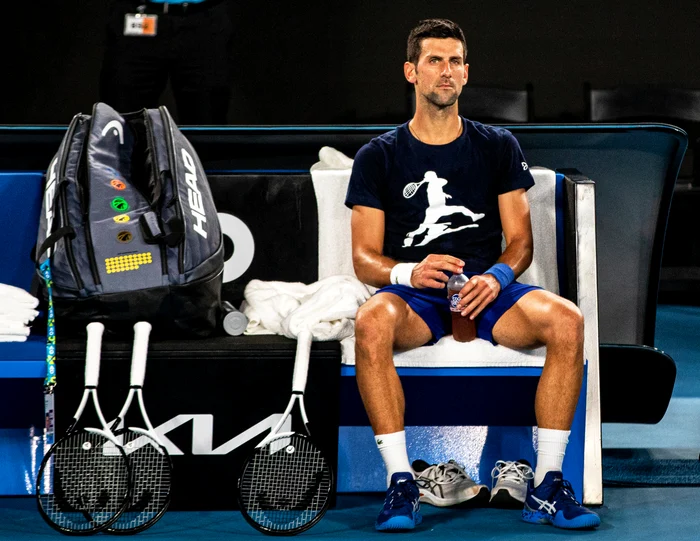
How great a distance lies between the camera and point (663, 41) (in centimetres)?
612

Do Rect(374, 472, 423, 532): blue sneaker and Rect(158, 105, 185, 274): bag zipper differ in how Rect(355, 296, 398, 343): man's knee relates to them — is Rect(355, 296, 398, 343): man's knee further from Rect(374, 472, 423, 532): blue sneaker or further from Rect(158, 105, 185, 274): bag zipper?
Rect(158, 105, 185, 274): bag zipper

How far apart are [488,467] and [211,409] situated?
68 cm

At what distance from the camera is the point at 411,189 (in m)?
2.64

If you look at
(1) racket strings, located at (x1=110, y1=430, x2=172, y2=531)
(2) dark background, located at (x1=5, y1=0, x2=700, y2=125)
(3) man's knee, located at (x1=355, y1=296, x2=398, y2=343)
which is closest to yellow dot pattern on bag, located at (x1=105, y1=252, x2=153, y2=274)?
(1) racket strings, located at (x1=110, y1=430, x2=172, y2=531)

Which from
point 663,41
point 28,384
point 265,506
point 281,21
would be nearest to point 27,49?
point 281,21

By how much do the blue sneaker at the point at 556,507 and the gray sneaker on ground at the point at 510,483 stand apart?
80mm

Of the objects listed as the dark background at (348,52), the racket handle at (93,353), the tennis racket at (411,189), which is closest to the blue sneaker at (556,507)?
the tennis racket at (411,189)

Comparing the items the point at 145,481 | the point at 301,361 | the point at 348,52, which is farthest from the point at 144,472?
the point at 348,52

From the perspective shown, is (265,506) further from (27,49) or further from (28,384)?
(27,49)

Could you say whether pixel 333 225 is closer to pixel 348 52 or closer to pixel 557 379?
pixel 557 379

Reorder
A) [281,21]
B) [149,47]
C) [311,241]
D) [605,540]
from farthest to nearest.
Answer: [281,21] < [149,47] < [311,241] < [605,540]

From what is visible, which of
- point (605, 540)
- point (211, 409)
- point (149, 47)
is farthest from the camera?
point (149, 47)

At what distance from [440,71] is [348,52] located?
11.5 feet

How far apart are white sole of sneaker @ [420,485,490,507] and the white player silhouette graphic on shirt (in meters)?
0.58
